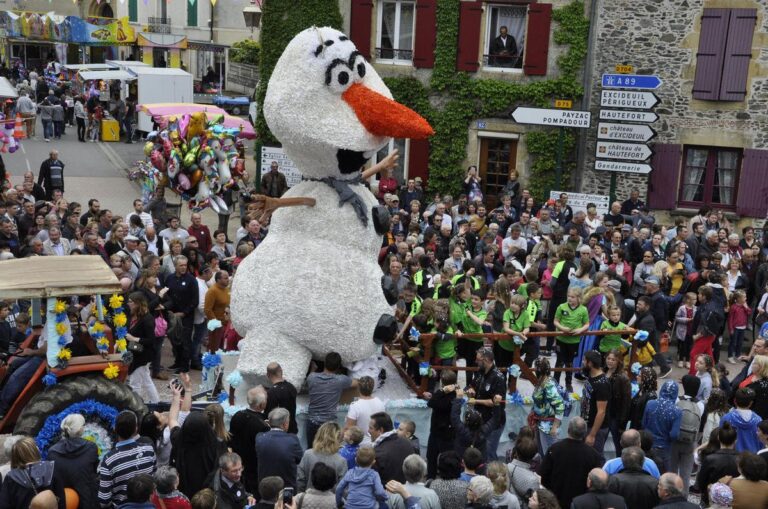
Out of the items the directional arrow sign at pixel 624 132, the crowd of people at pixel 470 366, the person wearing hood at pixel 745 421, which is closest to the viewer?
the crowd of people at pixel 470 366

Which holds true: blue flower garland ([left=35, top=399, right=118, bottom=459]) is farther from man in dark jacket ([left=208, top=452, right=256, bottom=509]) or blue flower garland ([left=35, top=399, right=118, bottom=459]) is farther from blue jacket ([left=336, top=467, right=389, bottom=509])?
blue jacket ([left=336, top=467, right=389, bottom=509])

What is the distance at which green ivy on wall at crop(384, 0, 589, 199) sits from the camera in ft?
73.7

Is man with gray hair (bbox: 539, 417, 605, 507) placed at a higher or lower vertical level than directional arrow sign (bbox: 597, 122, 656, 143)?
lower

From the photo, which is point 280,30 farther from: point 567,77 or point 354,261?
point 354,261

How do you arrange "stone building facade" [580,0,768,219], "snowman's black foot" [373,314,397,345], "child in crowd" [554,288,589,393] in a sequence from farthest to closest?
"stone building facade" [580,0,768,219]
"child in crowd" [554,288,589,393]
"snowman's black foot" [373,314,397,345]

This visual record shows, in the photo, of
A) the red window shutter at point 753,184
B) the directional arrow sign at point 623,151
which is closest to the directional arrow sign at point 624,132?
the directional arrow sign at point 623,151

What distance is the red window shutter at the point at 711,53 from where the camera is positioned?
70.9 ft

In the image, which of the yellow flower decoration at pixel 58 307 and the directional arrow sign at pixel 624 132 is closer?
the yellow flower decoration at pixel 58 307

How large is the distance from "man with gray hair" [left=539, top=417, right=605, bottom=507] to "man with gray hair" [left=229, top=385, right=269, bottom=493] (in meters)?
2.61

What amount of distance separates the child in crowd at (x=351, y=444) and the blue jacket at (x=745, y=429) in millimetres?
3695

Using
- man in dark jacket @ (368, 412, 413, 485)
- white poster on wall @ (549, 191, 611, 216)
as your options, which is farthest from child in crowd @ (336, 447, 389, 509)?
white poster on wall @ (549, 191, 611, 216)

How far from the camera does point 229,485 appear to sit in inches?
305

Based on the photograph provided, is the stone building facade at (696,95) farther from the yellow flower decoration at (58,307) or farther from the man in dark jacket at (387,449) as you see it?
the yellow flower decoration at (58,307)

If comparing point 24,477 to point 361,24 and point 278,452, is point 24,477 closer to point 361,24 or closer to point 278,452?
point 278,452
